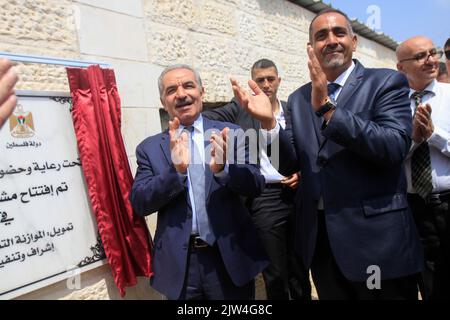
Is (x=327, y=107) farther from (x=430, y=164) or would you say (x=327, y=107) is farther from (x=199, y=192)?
(x=430, y=164)

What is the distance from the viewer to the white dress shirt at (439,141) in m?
2.08

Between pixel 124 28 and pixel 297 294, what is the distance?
255cm

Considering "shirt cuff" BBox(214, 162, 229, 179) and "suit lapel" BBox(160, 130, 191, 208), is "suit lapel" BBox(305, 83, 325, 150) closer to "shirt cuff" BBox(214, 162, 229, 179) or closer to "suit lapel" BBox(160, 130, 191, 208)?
"shirt cuff" BBox(214, 162, 229, 179)

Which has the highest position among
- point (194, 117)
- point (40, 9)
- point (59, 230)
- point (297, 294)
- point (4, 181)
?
point (40, 9)

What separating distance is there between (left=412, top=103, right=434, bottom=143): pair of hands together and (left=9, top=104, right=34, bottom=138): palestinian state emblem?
2.25m

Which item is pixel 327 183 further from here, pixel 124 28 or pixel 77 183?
pixel 124 28

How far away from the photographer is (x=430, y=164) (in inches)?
84.0

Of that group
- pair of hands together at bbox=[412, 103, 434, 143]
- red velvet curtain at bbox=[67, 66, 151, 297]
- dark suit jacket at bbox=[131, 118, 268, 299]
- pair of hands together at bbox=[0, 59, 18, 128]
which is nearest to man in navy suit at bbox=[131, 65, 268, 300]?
dark suit jacket at bbox=[131, 118, 268, 299]

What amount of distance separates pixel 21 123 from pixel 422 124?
232cm

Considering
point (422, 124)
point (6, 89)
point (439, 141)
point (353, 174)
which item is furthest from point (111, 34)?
point (439, 141)

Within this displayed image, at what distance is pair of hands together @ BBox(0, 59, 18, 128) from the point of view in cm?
104

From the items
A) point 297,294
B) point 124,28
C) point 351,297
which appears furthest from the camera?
point 297,294

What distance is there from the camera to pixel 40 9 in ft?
6.82
